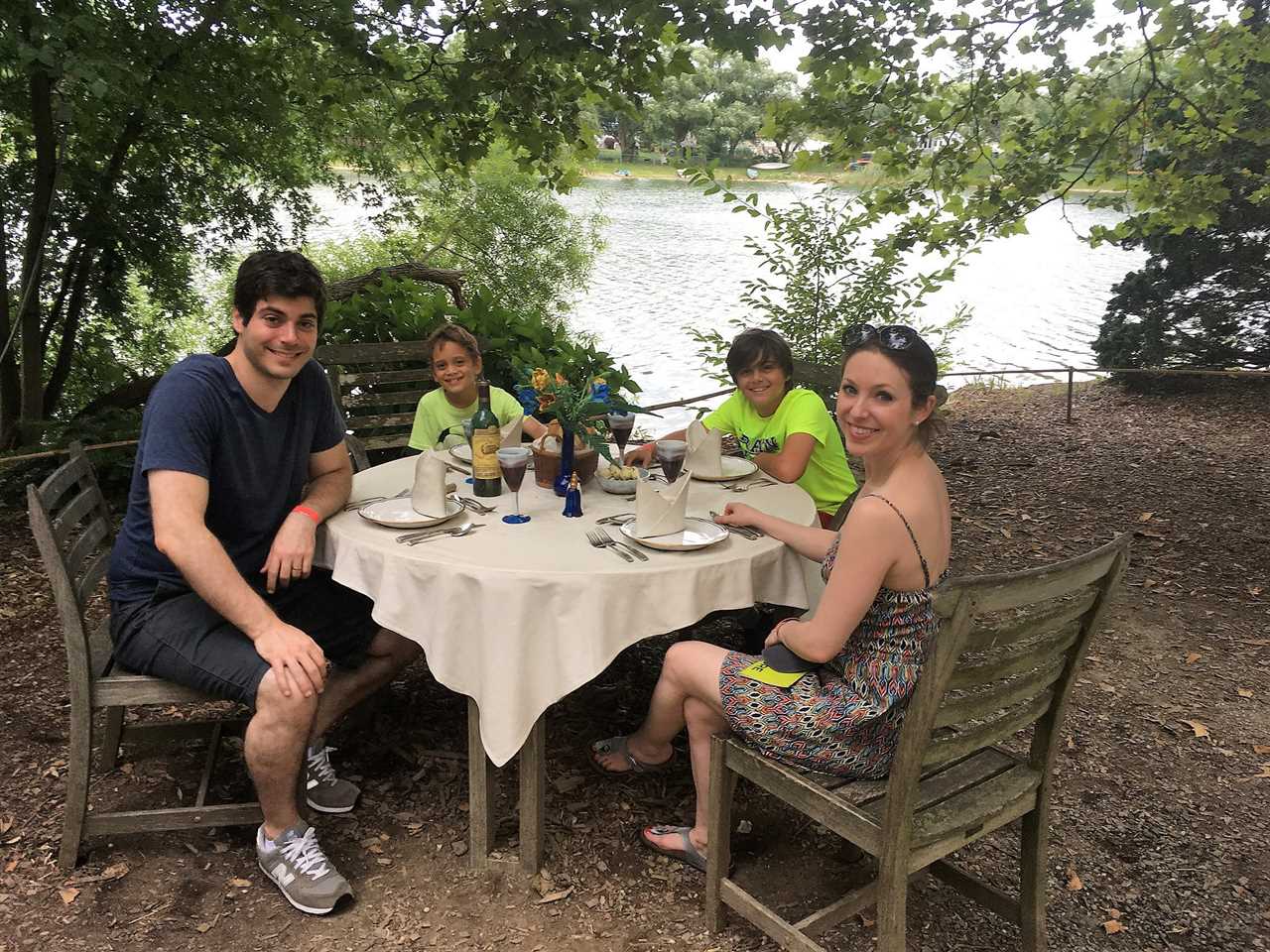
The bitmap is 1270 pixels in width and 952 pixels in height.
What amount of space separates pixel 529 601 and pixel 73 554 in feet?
3.73

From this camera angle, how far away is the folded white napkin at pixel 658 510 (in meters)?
2.21

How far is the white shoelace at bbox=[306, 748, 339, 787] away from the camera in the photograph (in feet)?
8.56

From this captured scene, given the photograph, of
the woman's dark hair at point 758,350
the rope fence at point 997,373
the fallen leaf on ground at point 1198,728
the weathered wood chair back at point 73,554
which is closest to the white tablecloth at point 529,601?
the weathered wood chair back at point 73,554

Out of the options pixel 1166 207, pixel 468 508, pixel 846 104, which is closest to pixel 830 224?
pixel 846 104

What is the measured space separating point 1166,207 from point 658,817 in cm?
470

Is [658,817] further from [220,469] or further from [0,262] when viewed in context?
[0,262]

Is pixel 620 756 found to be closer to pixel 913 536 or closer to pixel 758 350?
pixel 913 536

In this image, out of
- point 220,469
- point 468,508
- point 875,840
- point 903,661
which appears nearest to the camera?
point 875,840

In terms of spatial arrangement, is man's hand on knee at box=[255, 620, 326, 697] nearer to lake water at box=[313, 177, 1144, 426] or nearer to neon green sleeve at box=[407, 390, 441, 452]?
neon green sleeve at box=[407, 390, 441, 452]

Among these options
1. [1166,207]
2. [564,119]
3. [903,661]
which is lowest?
[903,661]

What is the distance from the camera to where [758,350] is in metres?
3.09

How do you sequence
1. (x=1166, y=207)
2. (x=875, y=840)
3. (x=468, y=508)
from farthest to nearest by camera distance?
(x=1166, y=207) < (x=468, y=508) < (x=875, y=840)

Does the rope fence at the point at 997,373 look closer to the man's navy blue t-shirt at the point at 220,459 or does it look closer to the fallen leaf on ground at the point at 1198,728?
the man's navy blue t-shirt at the point at 220,459

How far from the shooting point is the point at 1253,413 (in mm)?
7031
